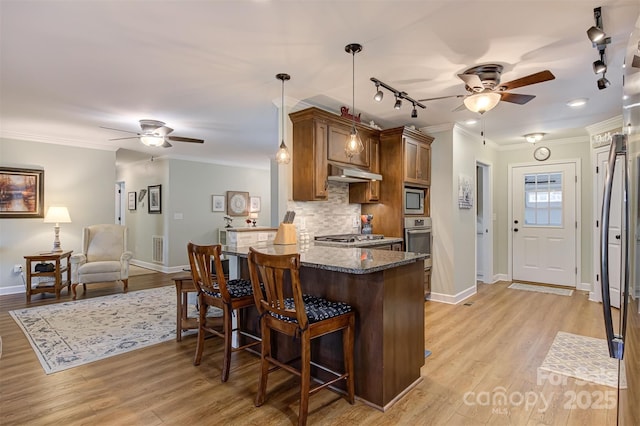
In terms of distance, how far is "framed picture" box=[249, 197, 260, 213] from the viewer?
28.5ft

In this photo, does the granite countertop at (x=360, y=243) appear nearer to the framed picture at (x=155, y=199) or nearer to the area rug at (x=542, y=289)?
the area rug at (x=542, y=289)

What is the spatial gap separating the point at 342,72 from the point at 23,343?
384 centimetres

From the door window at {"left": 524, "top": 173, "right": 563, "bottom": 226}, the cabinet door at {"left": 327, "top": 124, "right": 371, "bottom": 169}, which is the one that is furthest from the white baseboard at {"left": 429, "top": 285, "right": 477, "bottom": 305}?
the cabinet door at {"left": 327, "top": 124, "right": 371, "bottom": 169}

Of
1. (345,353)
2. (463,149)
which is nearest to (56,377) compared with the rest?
(345,353)

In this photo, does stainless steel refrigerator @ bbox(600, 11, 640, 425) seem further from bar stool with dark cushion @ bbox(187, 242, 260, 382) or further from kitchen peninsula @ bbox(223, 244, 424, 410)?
bar stool with dark cushion @ bbox(187, 242, 260, 382)

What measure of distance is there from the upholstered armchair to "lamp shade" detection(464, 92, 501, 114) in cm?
516

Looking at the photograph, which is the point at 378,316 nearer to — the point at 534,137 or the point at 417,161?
the point at 417,161

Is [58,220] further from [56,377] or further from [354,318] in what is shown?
[354,318]

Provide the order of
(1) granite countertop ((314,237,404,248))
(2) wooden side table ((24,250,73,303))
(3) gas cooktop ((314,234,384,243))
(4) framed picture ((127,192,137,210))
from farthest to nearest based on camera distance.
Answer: (4) framed picture ((127,192,137,210)) < (2) wooden side table ((24,250,73,303)) < (3) gas cooktop ((314,234,384,243)) < (1) granite countertop ((314,237,404,248))

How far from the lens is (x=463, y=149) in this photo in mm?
5051

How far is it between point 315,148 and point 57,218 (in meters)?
4.30

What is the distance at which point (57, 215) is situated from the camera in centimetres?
517

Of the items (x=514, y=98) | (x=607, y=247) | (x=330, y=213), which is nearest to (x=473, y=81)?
(x=514, y=98)

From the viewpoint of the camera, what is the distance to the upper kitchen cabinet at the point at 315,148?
356 centimetres
